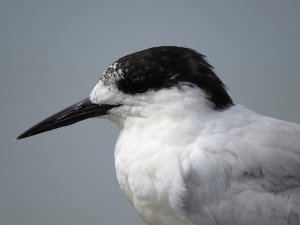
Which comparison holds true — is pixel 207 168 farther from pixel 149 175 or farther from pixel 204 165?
pixel 149 175

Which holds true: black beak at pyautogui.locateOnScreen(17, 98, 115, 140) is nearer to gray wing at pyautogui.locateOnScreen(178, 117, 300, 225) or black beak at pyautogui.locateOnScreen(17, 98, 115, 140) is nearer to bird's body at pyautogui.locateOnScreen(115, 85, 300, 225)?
bird's body at pyautogui.locateOnScreen(115, 85, 300, 225)

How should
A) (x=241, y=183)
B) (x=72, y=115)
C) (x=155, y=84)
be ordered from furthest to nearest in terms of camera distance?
1. (x=72, y=115)
2. (x=155, y=84)
3. (x=241, y=183)

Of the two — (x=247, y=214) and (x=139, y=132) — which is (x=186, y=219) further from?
(x=139, y=132)

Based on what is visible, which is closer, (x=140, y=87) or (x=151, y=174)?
(x=151, y=174)

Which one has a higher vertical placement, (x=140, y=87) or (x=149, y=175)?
(x=140, y=87)

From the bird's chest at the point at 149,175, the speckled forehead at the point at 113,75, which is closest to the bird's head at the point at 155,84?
the speckled forehead at the point at 113,75

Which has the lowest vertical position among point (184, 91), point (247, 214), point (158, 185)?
point (247, 214)

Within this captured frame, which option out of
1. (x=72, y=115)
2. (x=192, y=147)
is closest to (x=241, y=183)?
(x=192, y=147)

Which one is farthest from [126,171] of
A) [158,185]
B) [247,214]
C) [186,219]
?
[247,214]
